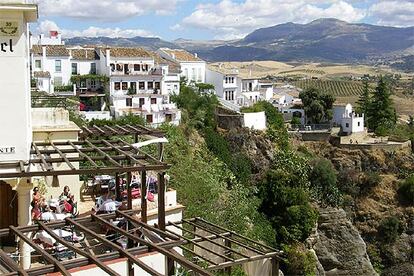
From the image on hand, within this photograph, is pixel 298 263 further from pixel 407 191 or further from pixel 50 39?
pixel 50 39

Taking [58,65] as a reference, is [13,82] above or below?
below

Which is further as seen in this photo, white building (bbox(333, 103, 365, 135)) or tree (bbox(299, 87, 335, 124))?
tree (bbox(299, 87, 335, 124))

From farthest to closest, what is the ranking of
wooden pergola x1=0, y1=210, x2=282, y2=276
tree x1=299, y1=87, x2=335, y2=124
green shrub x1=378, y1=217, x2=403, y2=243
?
tree x1=299, y1=87, x2=335, y2=124 < green shrub x1=378, y1=217, x2=403, y2=243 < wooden pergola x1=0, y1=210, x2=282, y2=276

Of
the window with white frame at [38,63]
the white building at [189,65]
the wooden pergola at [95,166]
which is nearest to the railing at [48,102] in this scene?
the wooden pergola at [95,166]

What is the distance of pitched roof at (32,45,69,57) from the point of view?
1810 inches

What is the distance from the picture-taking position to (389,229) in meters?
46.0

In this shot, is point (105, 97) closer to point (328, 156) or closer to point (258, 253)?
point (328, 156)

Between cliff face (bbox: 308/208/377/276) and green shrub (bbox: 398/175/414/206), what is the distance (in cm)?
648

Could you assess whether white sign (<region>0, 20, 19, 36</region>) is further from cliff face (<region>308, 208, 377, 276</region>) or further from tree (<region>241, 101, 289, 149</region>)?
tree (<region>241, 101, 289, 149</region>)

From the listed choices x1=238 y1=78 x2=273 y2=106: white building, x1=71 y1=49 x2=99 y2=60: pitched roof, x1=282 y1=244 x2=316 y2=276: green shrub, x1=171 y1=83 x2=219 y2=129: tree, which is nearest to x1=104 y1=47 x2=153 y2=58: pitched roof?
x1=71 y1=49 x2=99 y2=60: pitched roof

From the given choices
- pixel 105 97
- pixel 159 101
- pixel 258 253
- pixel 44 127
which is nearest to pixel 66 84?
pixel 105 97

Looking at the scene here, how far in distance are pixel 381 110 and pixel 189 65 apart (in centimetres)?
1923

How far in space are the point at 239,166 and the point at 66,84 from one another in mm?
15406

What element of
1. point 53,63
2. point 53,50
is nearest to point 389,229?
point 53,63
